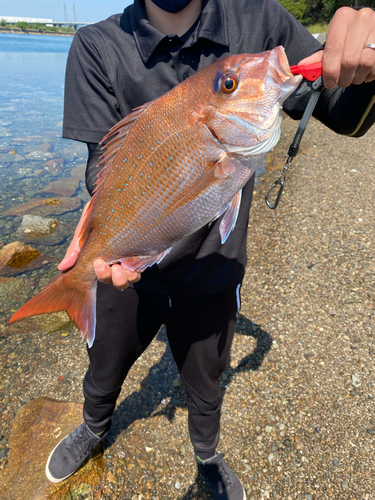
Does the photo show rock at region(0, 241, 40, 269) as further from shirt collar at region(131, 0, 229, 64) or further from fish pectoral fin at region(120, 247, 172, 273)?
shirt collar at region(131, 0, 229, 64)

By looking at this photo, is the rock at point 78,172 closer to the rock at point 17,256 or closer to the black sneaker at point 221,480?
the rock at point 17,256

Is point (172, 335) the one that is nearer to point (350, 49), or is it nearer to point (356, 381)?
point (350, 49)

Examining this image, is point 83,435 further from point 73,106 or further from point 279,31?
point 279,31

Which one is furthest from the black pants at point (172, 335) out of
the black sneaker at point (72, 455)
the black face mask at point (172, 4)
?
the black face mask at point (172, 4)

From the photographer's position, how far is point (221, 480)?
2387 millimetres

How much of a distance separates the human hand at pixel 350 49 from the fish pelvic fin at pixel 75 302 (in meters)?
1.55

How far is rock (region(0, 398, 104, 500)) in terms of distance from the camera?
242cm

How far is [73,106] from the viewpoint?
1875mm

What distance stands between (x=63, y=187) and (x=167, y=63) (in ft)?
25.3

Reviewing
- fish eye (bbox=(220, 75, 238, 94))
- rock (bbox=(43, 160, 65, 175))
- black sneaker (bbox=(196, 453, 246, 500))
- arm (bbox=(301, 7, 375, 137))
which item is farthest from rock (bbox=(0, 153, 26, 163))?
arm (bbox=(301, 7, 375, 137))

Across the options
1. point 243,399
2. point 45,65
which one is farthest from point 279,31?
point 45,65

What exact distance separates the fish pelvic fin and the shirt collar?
1363 mm

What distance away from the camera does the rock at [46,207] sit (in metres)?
7.32

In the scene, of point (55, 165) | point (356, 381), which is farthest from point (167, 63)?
point (55, 165)
